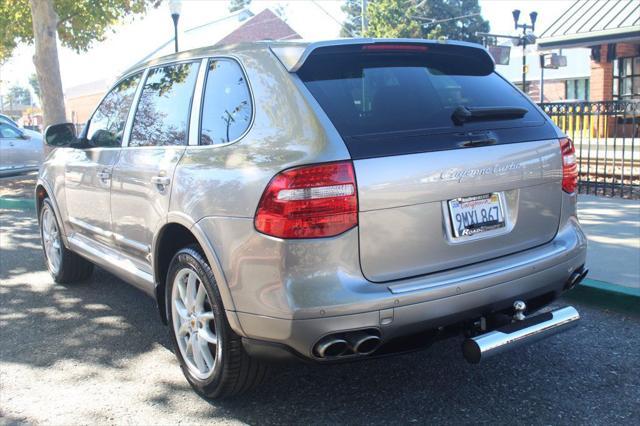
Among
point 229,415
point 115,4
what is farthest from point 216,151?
point 115,4

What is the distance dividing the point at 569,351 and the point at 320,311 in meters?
2.06

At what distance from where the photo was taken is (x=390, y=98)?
331cm

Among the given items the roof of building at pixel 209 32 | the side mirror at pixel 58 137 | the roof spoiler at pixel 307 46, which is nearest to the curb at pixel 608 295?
the roof spoiler at pixel 307 46

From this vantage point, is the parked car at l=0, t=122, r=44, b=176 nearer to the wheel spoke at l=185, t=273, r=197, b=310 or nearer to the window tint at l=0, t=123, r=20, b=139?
the window tint at l=0, t=123, r=20, b=139

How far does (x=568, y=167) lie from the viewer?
Result: 360 centimetres

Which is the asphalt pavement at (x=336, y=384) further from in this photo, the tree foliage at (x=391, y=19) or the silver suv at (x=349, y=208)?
the tree foliage at (x=391, y=19)

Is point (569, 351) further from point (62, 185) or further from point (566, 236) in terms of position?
point (62, 185)

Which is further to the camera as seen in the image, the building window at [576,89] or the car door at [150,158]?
the building window at [576,89]

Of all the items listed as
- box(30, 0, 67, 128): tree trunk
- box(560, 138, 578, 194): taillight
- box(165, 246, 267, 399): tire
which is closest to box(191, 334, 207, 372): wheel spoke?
box(165, 246, 267, 399): tire

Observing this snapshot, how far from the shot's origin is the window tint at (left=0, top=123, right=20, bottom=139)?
14984 millimetres

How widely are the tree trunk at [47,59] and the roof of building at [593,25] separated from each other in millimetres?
12025

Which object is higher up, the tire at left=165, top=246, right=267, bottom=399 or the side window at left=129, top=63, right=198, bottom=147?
the side window at left=129, top=63, right=198, bottom=147

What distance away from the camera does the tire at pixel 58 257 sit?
5836 millimetres

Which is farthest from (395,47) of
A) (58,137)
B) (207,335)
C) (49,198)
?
(49,198)
